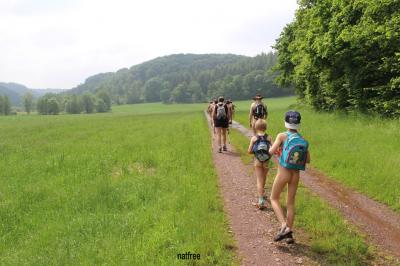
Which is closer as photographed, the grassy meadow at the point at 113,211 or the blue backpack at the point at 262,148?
the grassy meadow at the point at 113,211

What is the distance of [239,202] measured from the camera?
9.03 metres

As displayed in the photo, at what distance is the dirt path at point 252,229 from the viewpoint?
6112mm

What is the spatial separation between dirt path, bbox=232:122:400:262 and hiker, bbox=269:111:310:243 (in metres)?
1.85

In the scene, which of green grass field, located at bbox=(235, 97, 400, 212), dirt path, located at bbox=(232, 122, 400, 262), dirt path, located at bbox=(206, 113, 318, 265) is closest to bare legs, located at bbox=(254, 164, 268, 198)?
dirt path, located at bbox=(206, 113, 318, 265)

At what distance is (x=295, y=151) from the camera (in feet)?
20.2

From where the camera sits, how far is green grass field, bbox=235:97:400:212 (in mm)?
9930

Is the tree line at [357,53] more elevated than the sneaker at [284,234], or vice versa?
the tree line at [357,53]

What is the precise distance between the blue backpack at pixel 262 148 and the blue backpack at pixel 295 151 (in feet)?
5.83

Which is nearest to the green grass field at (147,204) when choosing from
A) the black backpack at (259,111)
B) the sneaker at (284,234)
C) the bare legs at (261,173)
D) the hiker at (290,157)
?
the sneaker at (284,234)

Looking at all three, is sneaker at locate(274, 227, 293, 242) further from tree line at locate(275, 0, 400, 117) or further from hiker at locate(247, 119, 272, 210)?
tree line at locate(275, 0, 400, 117)

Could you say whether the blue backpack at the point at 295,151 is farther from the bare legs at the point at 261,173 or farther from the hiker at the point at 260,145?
the bare legs at the point at 261,173

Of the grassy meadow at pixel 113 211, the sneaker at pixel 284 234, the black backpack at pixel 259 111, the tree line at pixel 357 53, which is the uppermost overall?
the tree line at pixel 357 53

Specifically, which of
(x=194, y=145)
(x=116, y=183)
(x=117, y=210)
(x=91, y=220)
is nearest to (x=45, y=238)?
(x=91, y=220)

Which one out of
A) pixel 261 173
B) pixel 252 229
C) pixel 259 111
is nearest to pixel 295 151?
pixel 252 229
